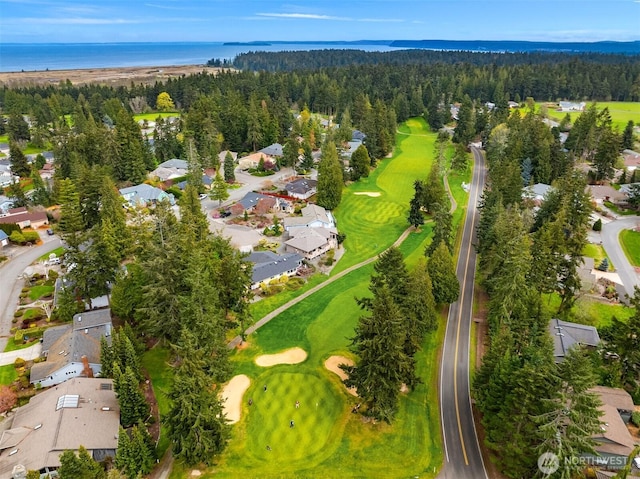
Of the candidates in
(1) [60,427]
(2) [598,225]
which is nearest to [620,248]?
(2) [598,225]

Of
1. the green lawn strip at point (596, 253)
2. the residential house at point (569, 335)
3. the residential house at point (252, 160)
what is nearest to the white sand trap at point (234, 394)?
the residential house at point (569, 335)

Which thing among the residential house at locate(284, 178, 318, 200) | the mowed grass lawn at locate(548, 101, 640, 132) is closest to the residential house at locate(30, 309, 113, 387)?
the residential house at locate(284, 178, 318, 200)

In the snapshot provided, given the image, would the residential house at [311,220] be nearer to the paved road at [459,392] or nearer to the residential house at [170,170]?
the paved road at [459,392]

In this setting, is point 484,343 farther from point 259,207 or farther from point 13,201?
point 13,201

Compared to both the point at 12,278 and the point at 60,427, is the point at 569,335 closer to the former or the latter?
the point at 60,427

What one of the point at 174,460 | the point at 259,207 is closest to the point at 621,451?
the point at 174,460

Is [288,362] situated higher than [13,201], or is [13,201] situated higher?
[13,201]
